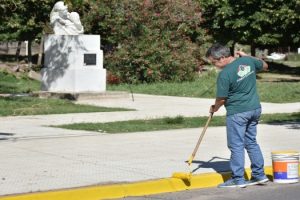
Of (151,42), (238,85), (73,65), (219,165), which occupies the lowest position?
(219,165)

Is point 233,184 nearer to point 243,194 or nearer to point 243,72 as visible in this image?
point 243,194

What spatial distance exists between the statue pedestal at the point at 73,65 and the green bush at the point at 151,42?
6080mm

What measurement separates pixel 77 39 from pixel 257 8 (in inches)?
696

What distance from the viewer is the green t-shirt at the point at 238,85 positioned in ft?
30.9

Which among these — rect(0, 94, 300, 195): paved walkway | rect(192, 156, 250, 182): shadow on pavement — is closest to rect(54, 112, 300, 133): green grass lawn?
rect(0, 94, 300, 195): paved walkway

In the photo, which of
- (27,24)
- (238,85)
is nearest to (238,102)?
(238,85)

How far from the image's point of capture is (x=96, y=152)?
12.3 metres

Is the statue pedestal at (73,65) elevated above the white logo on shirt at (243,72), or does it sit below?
below

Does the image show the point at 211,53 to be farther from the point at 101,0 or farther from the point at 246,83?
the point at 101,0

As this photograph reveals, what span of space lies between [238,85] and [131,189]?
6.15ft

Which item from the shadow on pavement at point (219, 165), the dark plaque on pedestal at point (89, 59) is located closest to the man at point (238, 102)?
the shadow on pavement at point (219, 165)

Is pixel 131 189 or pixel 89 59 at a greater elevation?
pixel 89 59

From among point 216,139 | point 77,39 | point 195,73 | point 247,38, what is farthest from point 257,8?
point 216,139

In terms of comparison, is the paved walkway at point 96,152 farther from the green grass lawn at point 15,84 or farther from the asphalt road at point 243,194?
the green grass lawn at point 15,84
